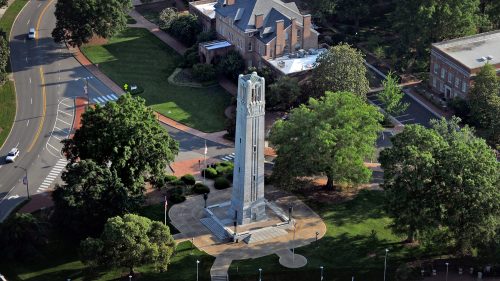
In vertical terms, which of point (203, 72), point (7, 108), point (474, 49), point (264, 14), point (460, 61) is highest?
point (264, 14)

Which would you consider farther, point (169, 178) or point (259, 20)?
point (259, 20)

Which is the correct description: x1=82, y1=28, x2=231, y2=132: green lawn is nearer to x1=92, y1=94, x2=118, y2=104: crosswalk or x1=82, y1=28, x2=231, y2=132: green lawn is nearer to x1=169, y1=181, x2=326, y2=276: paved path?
x1=92, y1=94, x2=118, y2=104: crosswalk

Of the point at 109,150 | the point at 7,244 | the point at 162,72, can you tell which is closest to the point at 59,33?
the point at 162,72

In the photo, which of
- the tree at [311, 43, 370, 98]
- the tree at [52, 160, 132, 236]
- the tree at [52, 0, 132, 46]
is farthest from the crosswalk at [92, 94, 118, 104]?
the tree at [52, 160, 132, 236]

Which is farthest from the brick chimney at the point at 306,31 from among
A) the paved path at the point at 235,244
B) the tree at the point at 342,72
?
the paved path at the point at 235,244

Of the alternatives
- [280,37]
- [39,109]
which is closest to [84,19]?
[39,109]

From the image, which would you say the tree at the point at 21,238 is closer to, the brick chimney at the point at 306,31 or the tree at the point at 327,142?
the tree at the point at 327,142

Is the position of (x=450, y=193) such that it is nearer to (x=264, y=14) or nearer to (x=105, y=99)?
(x=264, y=14)
